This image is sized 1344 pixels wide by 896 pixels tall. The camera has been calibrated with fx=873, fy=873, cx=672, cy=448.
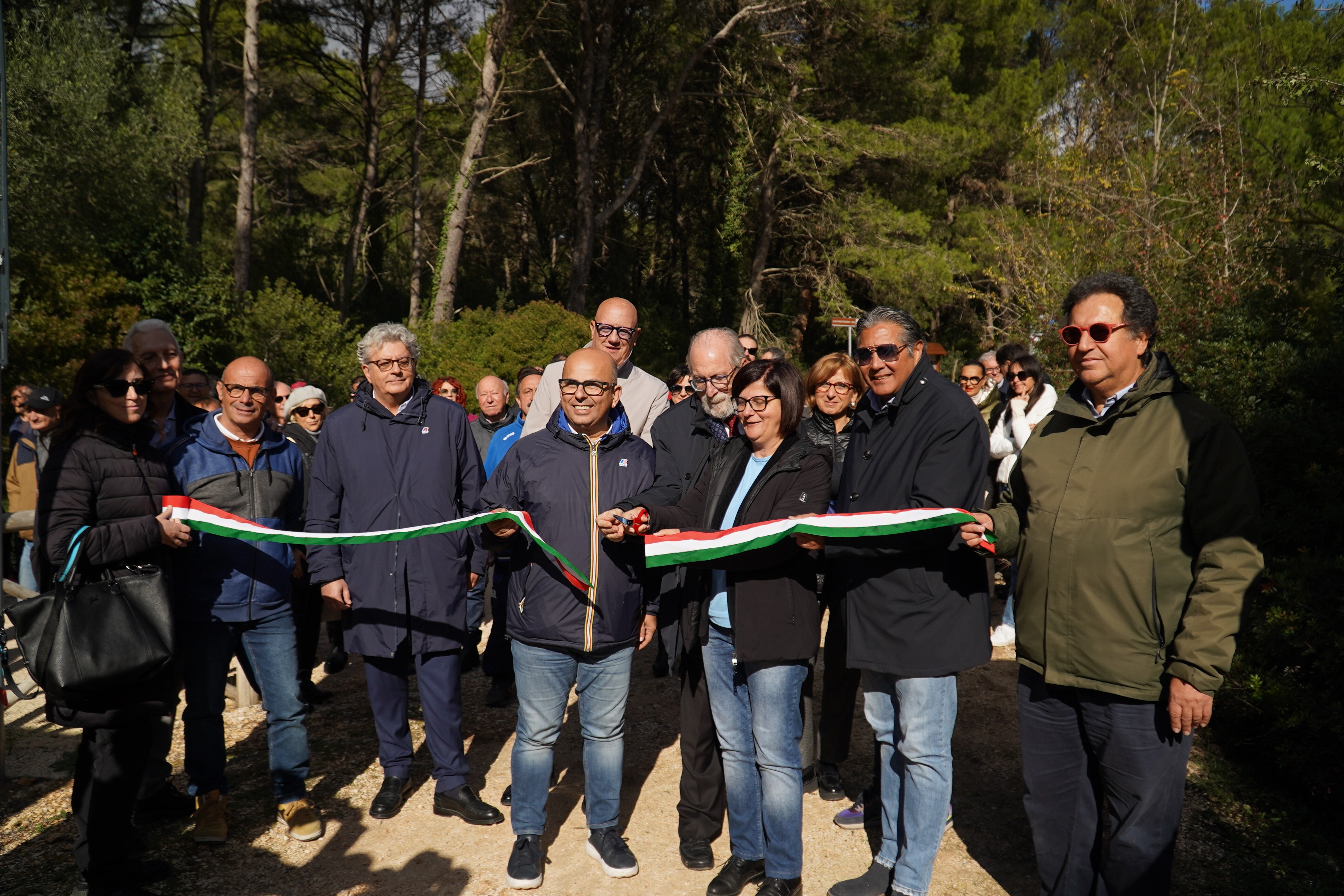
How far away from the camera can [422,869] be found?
12.9 ft

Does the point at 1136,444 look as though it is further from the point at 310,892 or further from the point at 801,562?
the point at 310,892

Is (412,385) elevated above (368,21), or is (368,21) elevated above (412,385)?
(368,21)

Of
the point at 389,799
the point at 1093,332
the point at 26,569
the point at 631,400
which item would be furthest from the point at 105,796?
the point at 26,569

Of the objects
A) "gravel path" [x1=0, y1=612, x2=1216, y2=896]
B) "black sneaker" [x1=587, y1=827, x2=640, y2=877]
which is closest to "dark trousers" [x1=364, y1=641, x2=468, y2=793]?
"gravel path" [x1=0, y1=612, x2=1216, y2=896]

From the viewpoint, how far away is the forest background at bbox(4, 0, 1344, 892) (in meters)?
5.14

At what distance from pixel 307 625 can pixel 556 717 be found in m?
3.02

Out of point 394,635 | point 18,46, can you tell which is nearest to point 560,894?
point 394,635

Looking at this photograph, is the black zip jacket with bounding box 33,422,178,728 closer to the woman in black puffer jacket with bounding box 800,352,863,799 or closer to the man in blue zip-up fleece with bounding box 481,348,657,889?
the man in blue zip-up fleece with bounding box 481,348,657,889

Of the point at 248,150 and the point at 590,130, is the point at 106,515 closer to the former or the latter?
the point at 248,150

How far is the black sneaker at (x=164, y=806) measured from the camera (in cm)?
430

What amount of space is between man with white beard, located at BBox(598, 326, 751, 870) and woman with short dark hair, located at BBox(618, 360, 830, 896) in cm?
10

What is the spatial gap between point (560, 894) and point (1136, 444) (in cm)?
290

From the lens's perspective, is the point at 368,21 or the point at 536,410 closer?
the point at 536,410

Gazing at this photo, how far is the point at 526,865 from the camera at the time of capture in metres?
3.75
